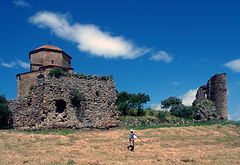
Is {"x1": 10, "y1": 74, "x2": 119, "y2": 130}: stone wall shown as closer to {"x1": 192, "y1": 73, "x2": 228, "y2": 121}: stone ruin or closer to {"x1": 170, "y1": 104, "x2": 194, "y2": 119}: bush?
{"x1": 170, "y1": 104, "x2": 194, "y2": 119}: bush

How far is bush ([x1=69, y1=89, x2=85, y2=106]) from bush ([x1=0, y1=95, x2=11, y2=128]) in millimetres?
5361

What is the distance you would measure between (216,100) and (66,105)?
1974 cm

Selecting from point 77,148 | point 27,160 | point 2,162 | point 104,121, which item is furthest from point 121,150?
point 104,121

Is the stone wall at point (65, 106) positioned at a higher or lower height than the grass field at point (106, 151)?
higher

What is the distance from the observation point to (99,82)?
19906 millimetres

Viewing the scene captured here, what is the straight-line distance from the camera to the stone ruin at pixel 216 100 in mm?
27172

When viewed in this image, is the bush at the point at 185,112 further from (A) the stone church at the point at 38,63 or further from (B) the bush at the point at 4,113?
(B) the bush at the point at 4,113

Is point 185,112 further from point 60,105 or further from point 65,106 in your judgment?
point 60,105

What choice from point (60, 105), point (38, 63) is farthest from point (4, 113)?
point (38, 63)

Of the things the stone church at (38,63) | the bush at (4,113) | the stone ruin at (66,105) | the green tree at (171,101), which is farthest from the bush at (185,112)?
the bush at (4,113)

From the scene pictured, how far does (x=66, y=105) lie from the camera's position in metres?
18.0

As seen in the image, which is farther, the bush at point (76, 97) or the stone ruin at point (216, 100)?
the stone ruin at point (216, 100)

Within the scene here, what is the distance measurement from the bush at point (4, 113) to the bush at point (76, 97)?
5.36m

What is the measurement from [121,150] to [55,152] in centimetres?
325
